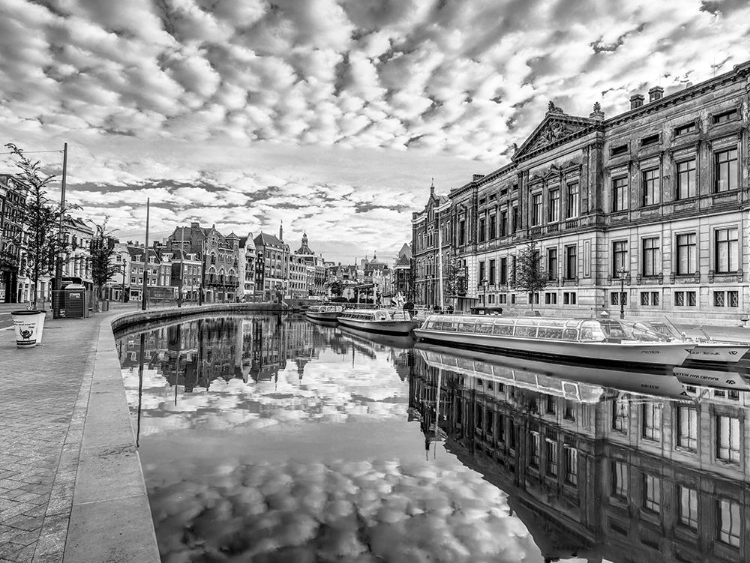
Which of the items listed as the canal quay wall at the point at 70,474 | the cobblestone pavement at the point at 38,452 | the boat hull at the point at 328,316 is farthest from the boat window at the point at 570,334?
the boat hull at the point at 328,316

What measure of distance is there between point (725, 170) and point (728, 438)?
90.4 feet

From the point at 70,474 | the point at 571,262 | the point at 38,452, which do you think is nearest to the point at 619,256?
the point at 571,262

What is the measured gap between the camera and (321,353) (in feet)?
88.2

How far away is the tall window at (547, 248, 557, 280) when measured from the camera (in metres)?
44.8

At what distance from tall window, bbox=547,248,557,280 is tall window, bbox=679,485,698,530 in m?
39.0

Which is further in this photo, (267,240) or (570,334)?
(267,240)

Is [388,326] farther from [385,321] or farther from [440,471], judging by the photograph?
[440,471]

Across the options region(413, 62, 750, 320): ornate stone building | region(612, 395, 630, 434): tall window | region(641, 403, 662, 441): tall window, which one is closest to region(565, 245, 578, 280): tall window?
region(413, 62, 750, 320): ornate stone building

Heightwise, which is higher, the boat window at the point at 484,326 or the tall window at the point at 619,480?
the boat window at the point at 484,326

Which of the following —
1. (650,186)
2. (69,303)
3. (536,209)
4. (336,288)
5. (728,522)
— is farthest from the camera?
(336,288)

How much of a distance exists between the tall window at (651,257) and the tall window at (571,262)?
604 cm

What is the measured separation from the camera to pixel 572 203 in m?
43.4

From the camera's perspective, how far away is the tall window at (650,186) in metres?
35.9

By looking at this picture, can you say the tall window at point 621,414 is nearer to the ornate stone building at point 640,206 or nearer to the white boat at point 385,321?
the ornate stone building at point 640,206
